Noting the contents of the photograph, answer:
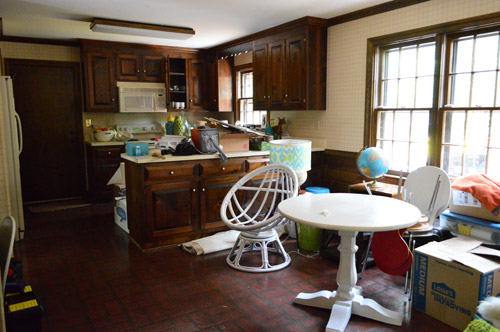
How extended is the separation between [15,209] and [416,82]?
4.25 m

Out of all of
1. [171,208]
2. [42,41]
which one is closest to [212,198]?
[171,208]

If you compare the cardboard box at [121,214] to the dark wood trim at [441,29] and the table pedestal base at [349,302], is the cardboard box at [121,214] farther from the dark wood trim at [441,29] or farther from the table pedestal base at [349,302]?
the dark wood trim at [441,29]

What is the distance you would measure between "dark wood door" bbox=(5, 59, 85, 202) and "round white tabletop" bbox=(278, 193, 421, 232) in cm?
454

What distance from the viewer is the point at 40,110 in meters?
5.86

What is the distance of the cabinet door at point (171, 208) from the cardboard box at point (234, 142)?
1.90 ft

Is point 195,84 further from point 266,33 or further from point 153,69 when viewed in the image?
point 266,33

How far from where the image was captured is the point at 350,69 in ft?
14.3

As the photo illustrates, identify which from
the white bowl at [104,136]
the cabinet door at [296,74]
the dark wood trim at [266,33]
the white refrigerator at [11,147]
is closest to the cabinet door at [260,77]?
the dark wood trim at [266,33]

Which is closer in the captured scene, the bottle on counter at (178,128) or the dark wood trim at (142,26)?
the dark wood trim at (142,26)

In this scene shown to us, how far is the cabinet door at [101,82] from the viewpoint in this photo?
5758 mm

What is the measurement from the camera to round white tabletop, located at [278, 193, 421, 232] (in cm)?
218

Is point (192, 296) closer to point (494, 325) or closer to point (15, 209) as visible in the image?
point (494, 325)

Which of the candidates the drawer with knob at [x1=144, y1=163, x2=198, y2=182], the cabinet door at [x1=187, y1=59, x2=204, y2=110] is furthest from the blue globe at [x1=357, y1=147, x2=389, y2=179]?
the cabinet door at [x1=187, y1=59, x2=204, y2=110]

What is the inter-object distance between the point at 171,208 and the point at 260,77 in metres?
2.29
